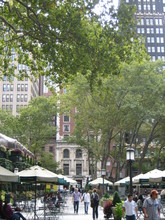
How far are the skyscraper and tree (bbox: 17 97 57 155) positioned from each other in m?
52.4

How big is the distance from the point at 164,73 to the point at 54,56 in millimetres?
27132

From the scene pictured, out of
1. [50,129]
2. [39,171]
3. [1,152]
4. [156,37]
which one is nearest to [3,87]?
[50,129]

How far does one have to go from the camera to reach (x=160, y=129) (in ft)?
144

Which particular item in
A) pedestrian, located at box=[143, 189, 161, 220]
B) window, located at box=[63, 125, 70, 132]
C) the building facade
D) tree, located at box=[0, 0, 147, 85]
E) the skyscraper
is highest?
the skyscraper

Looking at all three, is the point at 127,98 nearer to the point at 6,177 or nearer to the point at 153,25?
the point at 6,177

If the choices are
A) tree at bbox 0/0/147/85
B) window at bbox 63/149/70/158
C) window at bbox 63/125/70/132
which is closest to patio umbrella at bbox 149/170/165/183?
tree at bbox 0/0/147/85

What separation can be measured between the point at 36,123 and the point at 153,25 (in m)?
62.7

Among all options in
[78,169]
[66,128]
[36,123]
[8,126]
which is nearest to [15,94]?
[66,128]

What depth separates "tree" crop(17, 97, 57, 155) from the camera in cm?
5731

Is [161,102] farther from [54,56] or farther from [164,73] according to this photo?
[54,56]

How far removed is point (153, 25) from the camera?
105 m

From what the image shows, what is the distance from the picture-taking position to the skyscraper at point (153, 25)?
337 ft

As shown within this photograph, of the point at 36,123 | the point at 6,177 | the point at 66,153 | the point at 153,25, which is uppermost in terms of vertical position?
the point at 153,25

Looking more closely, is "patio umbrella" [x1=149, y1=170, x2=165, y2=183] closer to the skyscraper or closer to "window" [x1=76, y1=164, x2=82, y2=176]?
"window" [x1=76, y1=164, x2=82, y2=176]
